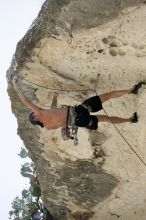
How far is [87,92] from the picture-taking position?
19.5ft

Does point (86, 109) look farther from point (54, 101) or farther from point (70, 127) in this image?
point (54, 101)

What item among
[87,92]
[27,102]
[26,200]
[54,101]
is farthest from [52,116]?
[26,200]

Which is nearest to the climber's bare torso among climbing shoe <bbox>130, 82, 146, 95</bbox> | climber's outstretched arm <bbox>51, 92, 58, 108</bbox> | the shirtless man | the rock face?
the shirtless man

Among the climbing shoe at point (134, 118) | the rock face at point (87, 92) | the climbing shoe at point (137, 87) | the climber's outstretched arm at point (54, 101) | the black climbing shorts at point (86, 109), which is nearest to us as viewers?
the rock face at point (87, 92)

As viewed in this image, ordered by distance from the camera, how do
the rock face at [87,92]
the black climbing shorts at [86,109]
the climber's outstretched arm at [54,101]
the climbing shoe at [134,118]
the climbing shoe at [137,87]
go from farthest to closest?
1. the climber's outstretched arm at [54,101]
2. the climbing shoe at [134,118]
3. the climbing shoe at [137,87]
4. the black climbing shorts at [86,109]
5. the rock face at [87,92]

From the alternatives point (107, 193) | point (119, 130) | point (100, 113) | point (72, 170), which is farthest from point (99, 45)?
point (107, 193)

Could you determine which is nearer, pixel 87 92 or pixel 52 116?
pixel 52 116

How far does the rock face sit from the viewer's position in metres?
4.92

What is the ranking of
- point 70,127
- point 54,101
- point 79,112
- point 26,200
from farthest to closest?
point 26,200
point 54,101
point 70,127
point 79,112

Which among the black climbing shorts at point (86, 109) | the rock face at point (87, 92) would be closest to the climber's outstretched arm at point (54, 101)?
the rock face at point (87, 92)

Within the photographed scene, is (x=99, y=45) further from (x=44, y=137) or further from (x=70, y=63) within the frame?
(x=44, y=137)

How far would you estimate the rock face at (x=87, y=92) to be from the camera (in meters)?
4.92

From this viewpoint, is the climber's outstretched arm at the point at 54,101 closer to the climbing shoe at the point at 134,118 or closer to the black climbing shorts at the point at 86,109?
the black climbing shorts at the point at 86,109

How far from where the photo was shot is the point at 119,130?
620 cm
